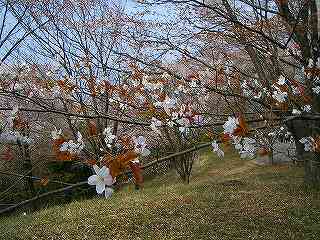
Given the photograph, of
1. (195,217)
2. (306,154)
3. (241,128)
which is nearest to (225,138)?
(241,128)

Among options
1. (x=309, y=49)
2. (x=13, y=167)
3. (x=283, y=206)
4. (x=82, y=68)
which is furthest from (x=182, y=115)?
(x=13, y=167)

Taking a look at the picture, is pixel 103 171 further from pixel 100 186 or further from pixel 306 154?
pixel 306 154

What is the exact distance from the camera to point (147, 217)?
927 cm

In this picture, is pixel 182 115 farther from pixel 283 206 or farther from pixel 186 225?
pixel 283 206

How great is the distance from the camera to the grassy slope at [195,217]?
829 centimetres

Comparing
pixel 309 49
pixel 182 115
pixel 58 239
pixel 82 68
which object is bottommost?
pixel 58 239

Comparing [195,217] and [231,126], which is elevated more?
[231,126]

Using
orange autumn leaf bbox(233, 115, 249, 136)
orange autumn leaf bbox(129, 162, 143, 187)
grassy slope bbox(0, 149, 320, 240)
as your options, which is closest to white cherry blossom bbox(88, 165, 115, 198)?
orange autumn leaf bbox(129, 162, 143, 187)

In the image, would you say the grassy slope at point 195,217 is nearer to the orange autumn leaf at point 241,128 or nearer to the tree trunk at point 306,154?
the tree trunk at point 306,154

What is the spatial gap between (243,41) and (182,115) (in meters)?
4.28

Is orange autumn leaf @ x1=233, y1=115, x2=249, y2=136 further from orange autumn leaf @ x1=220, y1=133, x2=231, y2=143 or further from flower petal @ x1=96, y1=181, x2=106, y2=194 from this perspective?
flower petal @ x1=96, y1=181, x2=106, y2=194

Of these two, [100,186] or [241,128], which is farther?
[241,128]

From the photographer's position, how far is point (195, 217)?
9.15 metres

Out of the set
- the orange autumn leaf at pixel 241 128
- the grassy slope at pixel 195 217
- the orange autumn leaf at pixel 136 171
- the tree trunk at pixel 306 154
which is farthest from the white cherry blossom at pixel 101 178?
the tree trunk at pixel 306 154
